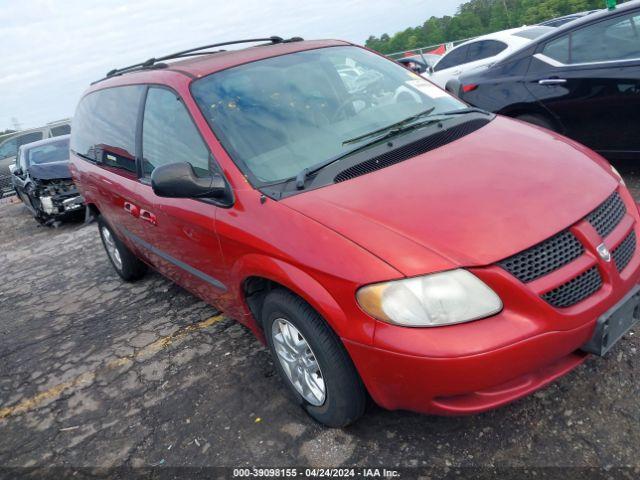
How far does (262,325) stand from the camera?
2.74 metres

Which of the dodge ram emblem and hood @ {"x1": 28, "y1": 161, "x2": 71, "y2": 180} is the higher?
hood @ {"x1": 28, "y1": 161, "x2": 71, "y2": 180}

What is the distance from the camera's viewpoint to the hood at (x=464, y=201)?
77.2 inches

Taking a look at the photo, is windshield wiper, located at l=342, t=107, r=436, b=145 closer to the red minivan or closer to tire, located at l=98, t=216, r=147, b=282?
the red minivan

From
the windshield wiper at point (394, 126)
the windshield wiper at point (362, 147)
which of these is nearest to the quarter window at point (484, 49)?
the windshield wiper at point (394, 126)

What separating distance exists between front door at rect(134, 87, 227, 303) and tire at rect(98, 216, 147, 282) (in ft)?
3.78

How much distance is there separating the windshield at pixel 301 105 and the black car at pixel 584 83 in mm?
1940

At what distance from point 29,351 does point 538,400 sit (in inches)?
145

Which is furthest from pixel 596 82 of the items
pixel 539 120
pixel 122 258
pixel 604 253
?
pixel 122 258

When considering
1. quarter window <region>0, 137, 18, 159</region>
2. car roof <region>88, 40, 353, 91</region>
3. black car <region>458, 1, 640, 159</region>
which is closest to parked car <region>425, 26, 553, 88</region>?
black car <region>458, 1, 640, 159</region>

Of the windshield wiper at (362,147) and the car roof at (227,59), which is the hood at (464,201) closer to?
the windshield wiper at (362,147)

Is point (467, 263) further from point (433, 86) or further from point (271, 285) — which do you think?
point (433, 86)

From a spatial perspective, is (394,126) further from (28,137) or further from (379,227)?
(28,137)

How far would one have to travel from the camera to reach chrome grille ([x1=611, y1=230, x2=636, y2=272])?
7.11ft

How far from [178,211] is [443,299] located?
171cm
